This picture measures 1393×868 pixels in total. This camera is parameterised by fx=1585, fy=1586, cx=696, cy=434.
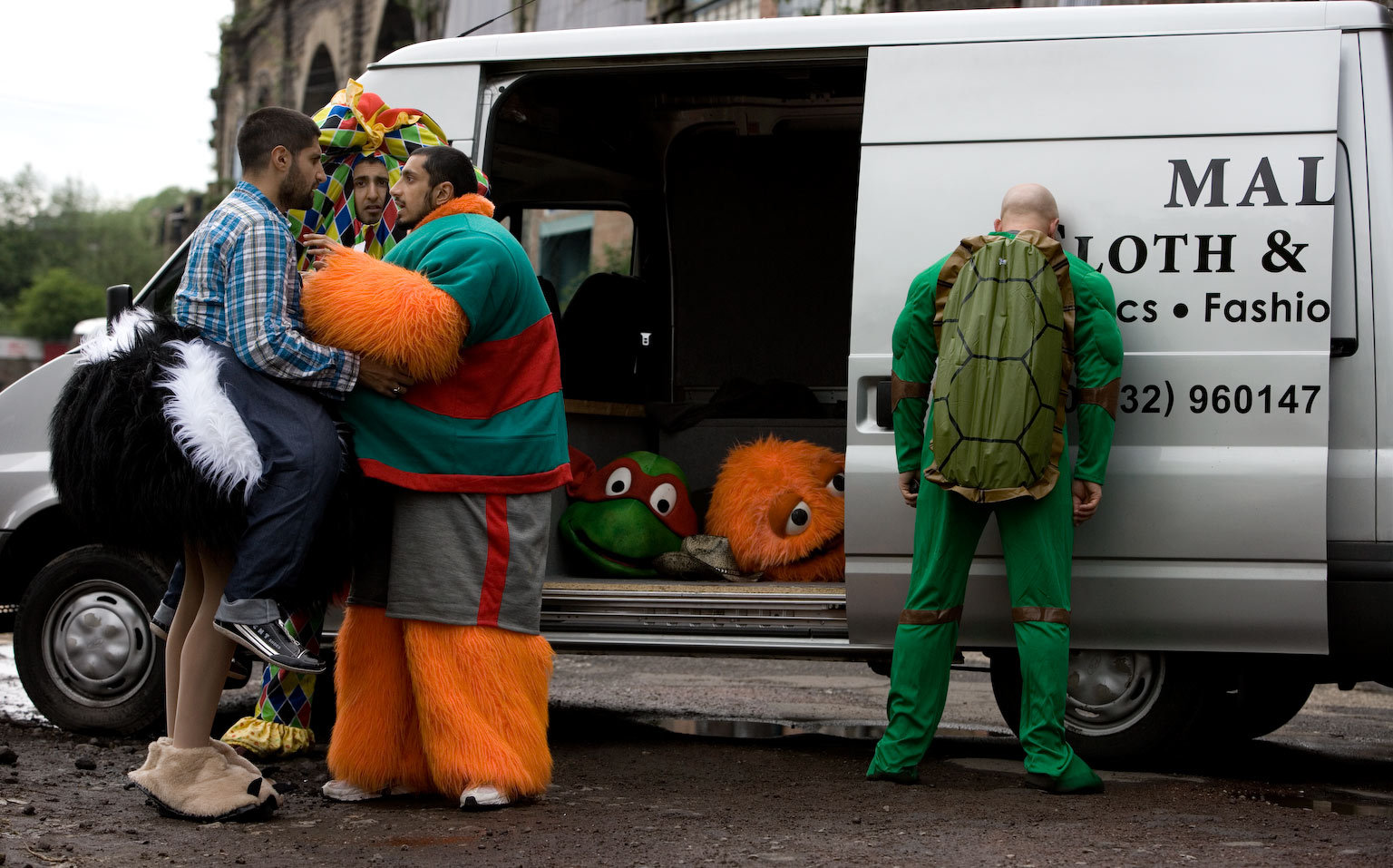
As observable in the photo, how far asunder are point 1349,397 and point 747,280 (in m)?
3.65

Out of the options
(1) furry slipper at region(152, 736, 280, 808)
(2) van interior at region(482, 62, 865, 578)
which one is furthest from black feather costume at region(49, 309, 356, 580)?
(2) van interior at region(482, 62, 865, 578)

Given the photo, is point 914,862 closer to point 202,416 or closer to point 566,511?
point 202,416

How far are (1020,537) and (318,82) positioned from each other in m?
24.6

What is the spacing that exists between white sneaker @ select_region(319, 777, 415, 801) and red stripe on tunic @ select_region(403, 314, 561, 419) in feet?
Result: 3.70

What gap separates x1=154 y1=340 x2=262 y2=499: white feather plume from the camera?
13.5 ft

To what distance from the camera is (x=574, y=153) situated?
7.32 metres

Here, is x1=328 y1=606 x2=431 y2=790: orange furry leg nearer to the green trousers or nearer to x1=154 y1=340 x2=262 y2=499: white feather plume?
x1=154 y1=340 x2=262 y2=499: white feather plume

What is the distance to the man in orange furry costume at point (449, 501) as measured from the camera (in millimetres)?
4332

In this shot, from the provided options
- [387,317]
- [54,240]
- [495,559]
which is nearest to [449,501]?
[495,559]

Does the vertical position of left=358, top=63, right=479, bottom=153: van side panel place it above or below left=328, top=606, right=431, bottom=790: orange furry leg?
above

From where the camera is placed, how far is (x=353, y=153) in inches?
213

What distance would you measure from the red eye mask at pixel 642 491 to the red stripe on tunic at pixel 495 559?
196cm

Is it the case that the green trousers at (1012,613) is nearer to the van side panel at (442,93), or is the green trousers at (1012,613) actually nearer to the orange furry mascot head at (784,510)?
the orange furry mascot head at (784,510)

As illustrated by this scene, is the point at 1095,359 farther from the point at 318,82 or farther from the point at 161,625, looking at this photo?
the point at 318,82
